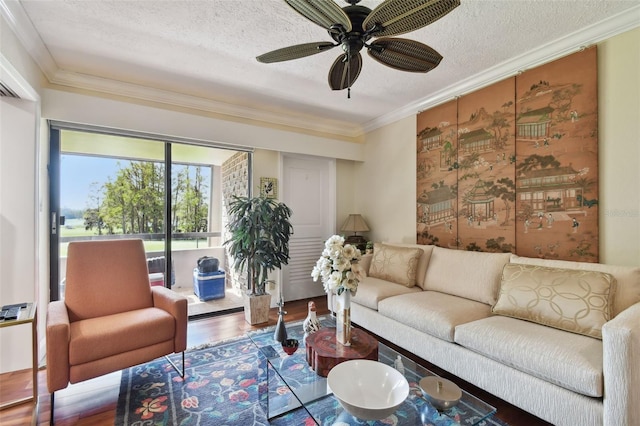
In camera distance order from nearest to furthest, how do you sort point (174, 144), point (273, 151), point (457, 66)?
1. point (457, 66)
2. point (174, 144)
3. point (273, 151)

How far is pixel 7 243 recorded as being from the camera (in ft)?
7.14

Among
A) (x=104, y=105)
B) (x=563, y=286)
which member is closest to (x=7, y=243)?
(x=104, y=105)

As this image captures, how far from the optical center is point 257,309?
3219 millimetres

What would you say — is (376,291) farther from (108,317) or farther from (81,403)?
(81,403)

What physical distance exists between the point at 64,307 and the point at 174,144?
1944mm

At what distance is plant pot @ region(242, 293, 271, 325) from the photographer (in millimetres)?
3191

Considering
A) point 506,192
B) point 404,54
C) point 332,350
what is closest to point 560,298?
point 506,192

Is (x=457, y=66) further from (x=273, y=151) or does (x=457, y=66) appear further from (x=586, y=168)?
(x=273, y=151)

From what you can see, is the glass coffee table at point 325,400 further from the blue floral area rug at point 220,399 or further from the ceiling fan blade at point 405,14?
the ceiling fan blade at point 405,14

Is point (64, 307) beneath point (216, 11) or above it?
beneath

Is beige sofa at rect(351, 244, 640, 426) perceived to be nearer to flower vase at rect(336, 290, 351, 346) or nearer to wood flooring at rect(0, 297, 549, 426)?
wood flooring at rect(0, 297, 549, 426)

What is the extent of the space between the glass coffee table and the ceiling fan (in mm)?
1679

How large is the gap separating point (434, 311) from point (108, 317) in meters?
2.37

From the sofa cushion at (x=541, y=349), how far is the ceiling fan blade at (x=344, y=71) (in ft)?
5.89
